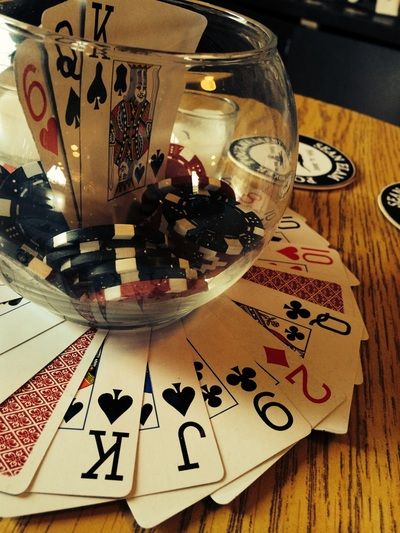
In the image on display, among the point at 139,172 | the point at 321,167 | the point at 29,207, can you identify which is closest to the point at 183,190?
the point at 139,172

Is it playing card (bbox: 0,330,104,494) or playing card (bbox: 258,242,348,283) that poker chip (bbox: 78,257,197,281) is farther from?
playing card (bbox: 258,242,348,283)

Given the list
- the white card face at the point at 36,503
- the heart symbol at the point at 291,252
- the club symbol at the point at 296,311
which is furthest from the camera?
the heart symbol at the point at 291,252

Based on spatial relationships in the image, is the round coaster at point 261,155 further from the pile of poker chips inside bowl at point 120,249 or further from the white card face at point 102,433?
the white card face at point 102,433

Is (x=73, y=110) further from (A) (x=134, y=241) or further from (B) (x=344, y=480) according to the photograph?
(B) (x=344, y=480)

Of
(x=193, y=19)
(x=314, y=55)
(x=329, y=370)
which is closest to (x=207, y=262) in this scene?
(x=329, y=370)

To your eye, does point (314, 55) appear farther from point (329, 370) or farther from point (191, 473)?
point (191, 473)

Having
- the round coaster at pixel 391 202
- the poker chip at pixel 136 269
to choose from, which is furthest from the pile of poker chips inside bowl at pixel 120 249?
the round coaster at pixel 391 202

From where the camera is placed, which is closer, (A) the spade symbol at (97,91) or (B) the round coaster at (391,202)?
(A) the spade symbol at (97,91)
